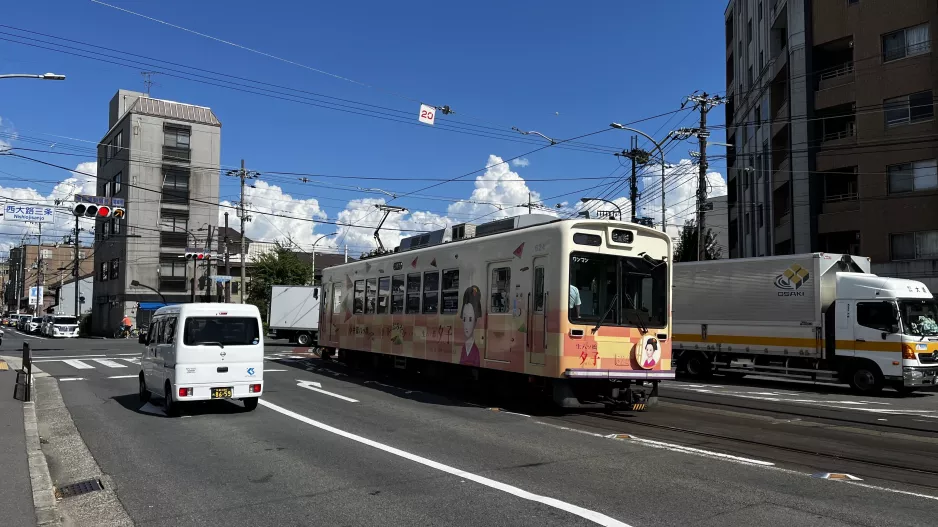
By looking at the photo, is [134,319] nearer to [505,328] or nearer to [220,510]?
[505,328]

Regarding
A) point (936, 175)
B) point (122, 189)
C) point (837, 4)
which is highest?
point (837, 4)

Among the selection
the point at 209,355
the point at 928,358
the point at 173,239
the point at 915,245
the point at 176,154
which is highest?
the point at 176,154

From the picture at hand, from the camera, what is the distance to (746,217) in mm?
44281

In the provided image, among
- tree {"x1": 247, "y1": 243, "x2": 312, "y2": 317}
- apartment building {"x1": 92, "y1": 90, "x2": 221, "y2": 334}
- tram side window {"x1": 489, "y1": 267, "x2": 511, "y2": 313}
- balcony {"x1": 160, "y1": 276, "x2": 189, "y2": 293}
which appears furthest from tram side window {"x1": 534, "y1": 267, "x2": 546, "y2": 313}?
balcony {"x1": 160, "y1": 276, "x2": 189, "y2": 293}

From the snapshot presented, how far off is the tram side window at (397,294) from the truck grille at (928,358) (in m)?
12.8

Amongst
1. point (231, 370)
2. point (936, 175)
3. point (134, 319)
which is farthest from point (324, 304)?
point (134, 319)

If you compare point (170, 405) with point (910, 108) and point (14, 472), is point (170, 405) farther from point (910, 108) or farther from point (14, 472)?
point (910, 108)

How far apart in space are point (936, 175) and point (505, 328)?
25.2 metres

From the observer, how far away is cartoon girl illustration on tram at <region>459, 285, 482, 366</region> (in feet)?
46.9

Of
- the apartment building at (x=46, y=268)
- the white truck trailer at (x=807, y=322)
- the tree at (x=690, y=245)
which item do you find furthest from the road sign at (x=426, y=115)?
the apartment building at (x=46, y=268)

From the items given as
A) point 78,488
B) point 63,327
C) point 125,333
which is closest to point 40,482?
point 78,488

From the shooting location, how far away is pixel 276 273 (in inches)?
2308

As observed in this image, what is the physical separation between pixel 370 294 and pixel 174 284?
4756 cm

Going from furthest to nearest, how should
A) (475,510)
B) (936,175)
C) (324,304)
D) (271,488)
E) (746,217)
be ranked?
1. (746,217)
2. (936,175)
3. (324,304)
4. (271,488)
5. (475,510)
